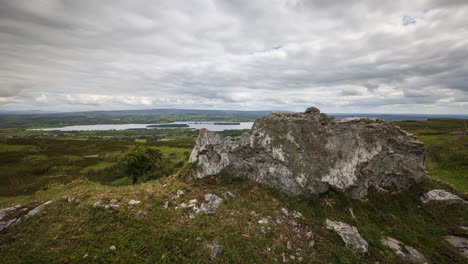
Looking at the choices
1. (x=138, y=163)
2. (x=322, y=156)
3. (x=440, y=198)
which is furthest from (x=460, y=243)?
(x=138, y=163)

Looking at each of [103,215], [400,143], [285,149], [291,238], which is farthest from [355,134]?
[103,215]

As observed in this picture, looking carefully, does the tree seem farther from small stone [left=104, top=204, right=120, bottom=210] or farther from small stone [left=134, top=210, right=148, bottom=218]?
small stone [left=134, top=210, right=148, bottom=218]

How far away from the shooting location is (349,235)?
6629mm

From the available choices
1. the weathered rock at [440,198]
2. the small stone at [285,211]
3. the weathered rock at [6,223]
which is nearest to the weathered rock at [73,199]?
the weathered rock at [6,223]

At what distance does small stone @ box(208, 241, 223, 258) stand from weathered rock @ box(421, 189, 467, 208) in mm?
10221

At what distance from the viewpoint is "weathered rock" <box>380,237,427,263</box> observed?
Answer: 6117 millimetres

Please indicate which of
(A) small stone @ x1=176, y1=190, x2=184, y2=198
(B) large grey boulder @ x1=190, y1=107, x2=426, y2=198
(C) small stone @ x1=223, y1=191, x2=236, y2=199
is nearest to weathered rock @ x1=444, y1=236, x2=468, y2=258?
(B) large grey boulder @ x1=190, y1=107, x2=426, y2=198

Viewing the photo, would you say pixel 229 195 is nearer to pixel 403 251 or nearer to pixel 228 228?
pixel 228 228

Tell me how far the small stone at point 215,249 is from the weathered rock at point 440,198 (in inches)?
402

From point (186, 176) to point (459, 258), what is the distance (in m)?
11.4

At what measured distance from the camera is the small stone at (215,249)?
556 centimetres

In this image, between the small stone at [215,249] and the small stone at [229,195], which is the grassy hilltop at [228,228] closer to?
the small stone at [215,249]

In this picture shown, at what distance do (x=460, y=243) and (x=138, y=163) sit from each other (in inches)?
858

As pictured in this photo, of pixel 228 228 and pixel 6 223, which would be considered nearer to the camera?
pixel 6 223
